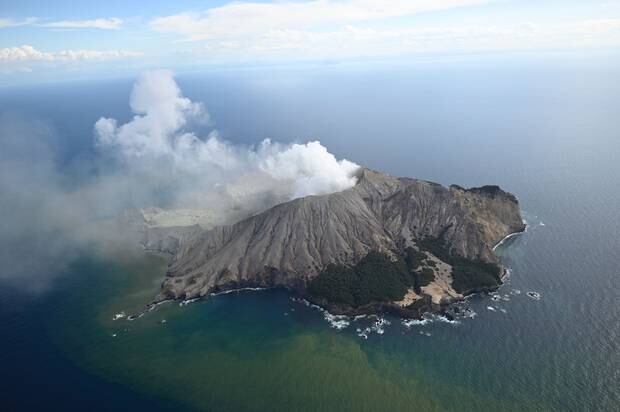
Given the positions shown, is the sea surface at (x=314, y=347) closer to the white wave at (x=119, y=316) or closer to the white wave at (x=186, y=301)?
the white wave at (x=119, y=316)

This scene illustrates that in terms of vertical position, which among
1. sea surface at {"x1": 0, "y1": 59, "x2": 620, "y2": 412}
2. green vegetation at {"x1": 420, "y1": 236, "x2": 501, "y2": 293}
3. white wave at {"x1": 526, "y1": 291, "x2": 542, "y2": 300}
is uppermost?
green vegetation at {"x1": 420, "y1": 236, "x2": 501, "y2": 293}

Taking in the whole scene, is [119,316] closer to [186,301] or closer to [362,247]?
[186,301]

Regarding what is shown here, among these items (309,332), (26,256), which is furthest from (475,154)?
(26,256)

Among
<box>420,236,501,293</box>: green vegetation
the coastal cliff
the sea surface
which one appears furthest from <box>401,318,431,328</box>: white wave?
<box>420,236,501,293</box>: green vegetation

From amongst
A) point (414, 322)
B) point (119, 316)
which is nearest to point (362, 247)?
point (414, 322)

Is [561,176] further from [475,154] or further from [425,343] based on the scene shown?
[425,343]

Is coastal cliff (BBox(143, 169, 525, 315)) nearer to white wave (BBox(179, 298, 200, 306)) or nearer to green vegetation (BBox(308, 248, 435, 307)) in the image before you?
green vegetation (BBox(308, 248, 435, 307))
